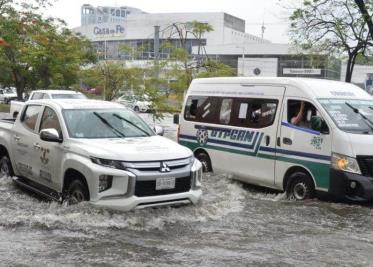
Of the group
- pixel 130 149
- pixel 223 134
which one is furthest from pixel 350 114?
pixel 130 149

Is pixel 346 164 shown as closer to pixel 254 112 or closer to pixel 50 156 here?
pixel 254 112

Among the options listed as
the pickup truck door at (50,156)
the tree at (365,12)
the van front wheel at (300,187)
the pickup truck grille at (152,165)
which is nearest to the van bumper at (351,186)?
the van front wheel at (300,187)

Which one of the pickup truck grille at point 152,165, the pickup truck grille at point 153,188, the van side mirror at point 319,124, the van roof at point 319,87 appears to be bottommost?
the pickup truck grille at point 153,188

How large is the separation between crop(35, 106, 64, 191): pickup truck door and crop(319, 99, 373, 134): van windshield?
452cm

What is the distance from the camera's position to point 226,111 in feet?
38.2

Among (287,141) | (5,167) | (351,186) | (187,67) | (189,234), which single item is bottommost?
(189,234)

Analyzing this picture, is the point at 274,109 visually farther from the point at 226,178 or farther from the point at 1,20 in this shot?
the point at 1,20

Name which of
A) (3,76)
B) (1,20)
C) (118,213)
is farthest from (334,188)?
(3,76)

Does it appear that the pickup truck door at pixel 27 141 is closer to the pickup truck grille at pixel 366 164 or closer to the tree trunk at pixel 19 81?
the pickup truck grille at pixel 366 164

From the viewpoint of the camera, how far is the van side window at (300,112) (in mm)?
9758

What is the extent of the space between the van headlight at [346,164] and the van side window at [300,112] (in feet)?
2.97

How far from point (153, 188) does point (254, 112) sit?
4.24 metres

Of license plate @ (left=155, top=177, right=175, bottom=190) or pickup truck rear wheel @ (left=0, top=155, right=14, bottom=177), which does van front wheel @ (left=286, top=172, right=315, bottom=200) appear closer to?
license plate @ (left=155, top=177, right=175, bottom=190)

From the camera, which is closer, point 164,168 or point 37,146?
point 164,168
